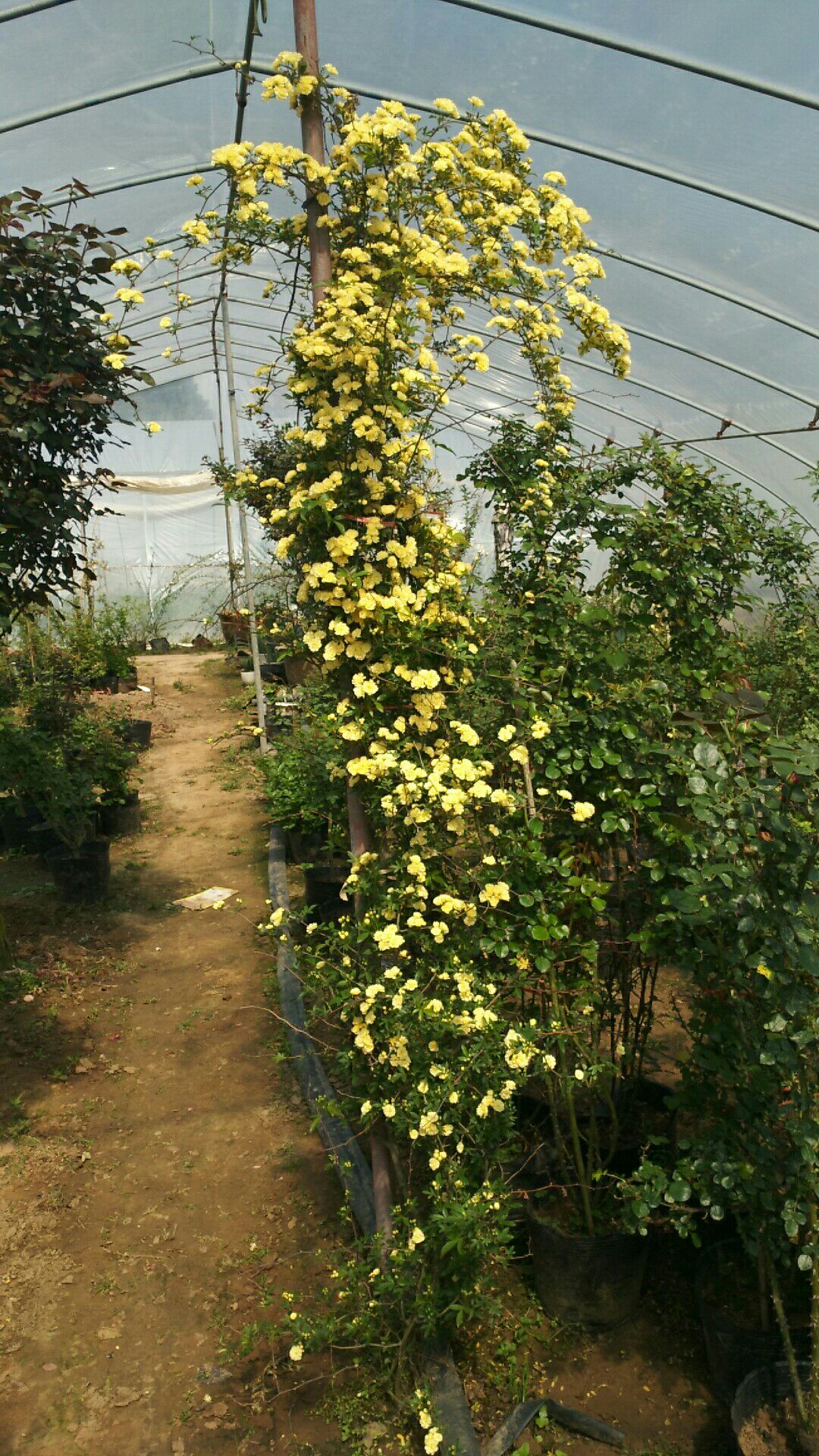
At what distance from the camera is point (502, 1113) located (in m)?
2.46

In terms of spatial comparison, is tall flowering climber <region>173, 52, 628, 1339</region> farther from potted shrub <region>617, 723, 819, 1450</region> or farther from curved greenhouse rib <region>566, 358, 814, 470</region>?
curved greenhouse rib <region>566, 358, 814, 470</region>

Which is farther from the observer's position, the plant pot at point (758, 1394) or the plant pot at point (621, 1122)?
the plant pot at point (621, 1122)

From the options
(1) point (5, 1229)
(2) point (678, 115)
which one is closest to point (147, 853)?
(1) point (5, 1229)

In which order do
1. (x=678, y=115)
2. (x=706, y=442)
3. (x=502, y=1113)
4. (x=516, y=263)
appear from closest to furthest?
(x=502, y=1113), (x=516, y=263), (x=678, y=115), (x=706, y=442)

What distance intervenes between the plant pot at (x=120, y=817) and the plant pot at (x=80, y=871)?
109cm

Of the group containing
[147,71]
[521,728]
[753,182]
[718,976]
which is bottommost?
[718,976]

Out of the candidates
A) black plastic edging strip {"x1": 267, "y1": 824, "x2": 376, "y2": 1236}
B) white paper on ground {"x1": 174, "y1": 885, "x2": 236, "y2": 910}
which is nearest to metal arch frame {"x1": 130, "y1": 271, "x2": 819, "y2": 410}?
white paper on ground {"x1": 174, "y1": 885, "x2": 236, "y2": 910}

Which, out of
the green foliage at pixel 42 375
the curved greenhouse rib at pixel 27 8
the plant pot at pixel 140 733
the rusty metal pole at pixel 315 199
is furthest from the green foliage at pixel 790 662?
the plant pot at pixel 140 733

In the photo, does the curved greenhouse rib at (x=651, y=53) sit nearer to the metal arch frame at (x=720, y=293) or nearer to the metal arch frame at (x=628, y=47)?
the metal arch frame at (x=628, y=47)

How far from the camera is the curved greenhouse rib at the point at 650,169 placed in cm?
496

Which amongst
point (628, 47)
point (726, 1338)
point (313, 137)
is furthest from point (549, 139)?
point (726, 1338)

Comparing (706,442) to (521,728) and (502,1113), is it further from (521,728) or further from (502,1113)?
(502,1113)

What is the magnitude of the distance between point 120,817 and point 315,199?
17.2ft

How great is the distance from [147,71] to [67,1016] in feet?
16.1
